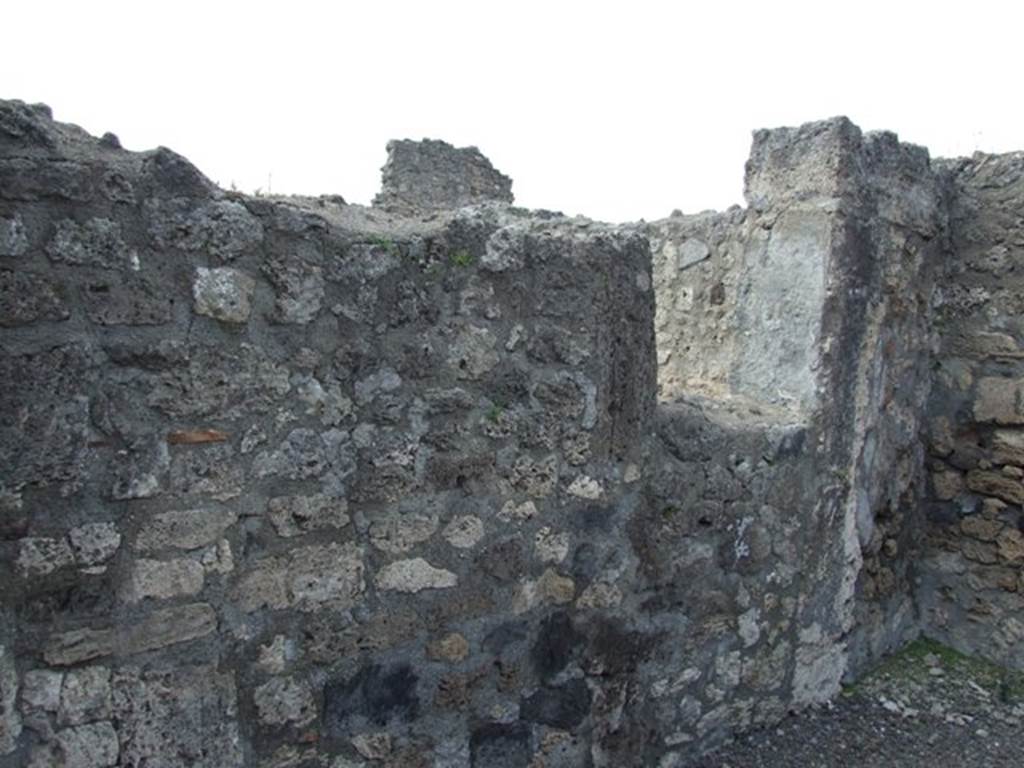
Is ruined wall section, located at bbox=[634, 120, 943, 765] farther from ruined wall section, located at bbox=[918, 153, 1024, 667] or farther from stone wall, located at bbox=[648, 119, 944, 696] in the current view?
ruined wall section, located at bbox=[918, 153, 1024, 667]

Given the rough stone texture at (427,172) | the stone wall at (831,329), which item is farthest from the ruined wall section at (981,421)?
the rough stone texture at (427,172)

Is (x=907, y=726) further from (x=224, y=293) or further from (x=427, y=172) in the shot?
(x=427, y=172)

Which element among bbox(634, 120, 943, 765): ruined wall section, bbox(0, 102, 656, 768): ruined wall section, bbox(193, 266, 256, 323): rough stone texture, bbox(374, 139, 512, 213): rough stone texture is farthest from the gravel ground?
bbox(374, 139, 512, 213): rough stone texture

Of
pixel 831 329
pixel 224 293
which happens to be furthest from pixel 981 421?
pixel 224 293

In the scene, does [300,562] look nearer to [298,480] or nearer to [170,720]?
[298,480]

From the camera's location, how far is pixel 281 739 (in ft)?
7.10

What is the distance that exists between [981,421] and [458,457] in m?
2.90

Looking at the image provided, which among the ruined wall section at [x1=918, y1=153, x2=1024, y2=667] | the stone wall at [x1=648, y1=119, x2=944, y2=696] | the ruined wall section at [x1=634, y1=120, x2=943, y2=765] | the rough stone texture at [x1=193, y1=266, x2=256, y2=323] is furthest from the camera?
the ruined wall section at [x1=918, y1=153, x2=1024, y2=667]

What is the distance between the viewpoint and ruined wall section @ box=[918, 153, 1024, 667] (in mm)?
4039

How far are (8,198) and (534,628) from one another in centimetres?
178

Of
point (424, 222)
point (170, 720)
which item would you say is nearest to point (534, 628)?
point (170, 720)

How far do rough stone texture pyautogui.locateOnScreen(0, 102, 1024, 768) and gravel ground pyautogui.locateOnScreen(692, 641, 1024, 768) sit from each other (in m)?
0.11

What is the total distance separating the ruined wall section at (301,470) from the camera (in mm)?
1807

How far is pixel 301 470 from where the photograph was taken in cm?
213
